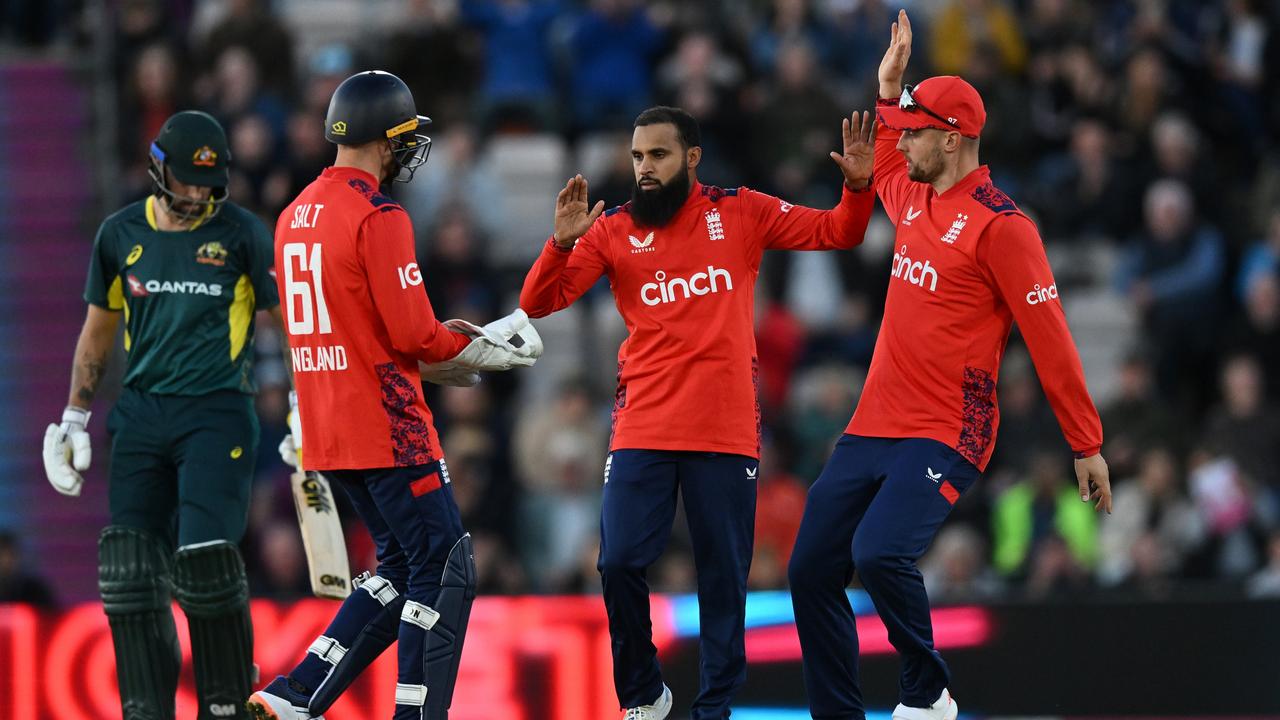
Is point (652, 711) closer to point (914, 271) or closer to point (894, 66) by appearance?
point (914, 271)

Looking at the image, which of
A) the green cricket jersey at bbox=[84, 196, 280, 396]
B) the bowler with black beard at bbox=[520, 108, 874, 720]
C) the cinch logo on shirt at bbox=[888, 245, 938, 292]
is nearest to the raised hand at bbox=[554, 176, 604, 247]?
the bowler with black beard at bbox=[520, 108, 874, 720]

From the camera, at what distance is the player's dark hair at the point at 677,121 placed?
320 inches

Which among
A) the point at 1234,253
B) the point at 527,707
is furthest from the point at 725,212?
the point at 1234,253

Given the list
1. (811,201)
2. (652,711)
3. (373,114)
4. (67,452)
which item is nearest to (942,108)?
(373,114)

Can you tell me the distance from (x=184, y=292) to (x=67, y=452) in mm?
970

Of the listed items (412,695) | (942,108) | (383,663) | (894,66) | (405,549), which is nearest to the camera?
(412,695)

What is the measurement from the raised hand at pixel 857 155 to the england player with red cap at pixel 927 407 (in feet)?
0.52

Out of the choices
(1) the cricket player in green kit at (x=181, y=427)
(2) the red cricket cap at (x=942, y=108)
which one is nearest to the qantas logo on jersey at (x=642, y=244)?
(2) the red cricket cap at (x=942, y=108)

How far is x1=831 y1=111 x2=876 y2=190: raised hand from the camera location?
8055 mm

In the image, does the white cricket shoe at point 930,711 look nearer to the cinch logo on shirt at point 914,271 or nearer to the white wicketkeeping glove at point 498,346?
the cinch logo on shirt at point 914,271

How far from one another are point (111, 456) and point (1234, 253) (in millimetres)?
9502

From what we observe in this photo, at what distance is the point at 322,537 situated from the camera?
8.41 meters

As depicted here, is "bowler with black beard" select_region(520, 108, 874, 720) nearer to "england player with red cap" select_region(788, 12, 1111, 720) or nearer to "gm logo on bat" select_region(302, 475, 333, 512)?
"england player with red cap" select_region(788, 12, 1111, 720)

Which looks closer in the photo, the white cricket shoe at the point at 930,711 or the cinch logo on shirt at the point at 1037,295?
the cinch logo on shirt at the point at 1037,295
